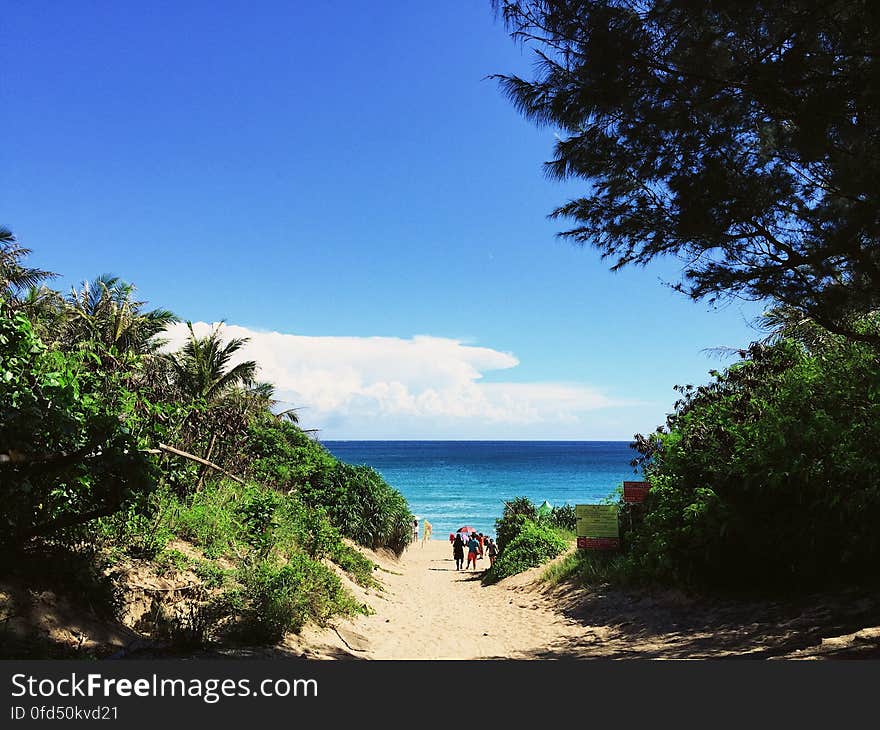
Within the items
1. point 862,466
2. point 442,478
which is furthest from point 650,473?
point 442,478

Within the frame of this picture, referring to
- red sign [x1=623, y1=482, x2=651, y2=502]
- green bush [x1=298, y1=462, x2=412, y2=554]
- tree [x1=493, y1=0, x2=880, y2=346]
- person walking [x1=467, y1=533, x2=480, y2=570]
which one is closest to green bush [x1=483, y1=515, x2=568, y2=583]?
green bush [x1=298, y1=462, x2=412, y2=554]

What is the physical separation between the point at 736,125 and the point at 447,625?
8.56 metres

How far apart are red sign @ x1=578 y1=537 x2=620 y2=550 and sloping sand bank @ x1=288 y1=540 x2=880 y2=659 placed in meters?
1.20

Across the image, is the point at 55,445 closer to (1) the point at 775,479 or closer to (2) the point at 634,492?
(1) the point at 775,479

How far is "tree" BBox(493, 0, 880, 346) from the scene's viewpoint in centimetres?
484

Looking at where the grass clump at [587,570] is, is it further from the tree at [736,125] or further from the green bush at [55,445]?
the green bush at [55,445]

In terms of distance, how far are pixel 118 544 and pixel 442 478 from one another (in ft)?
271

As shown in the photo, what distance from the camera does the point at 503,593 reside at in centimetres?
1324

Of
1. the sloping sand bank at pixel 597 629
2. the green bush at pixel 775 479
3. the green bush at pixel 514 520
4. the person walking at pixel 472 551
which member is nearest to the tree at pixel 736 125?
the green bush at pixel 775 479

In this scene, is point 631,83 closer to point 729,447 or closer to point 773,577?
point 729,447

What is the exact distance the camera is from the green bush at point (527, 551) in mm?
15039

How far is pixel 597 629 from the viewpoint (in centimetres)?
851

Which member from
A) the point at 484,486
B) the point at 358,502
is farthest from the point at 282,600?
the point at 484,486

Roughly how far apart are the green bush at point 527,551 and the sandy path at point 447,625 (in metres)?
0.77
